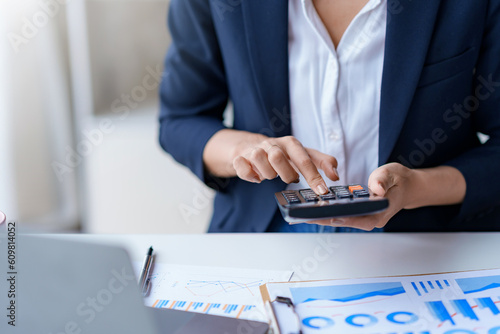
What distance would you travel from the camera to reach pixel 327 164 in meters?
0.61

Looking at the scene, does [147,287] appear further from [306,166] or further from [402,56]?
[402,56]

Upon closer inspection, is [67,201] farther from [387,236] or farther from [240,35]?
[387,236]

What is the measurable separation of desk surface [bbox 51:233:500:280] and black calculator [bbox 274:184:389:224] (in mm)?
94

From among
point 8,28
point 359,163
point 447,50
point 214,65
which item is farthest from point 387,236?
point 8,28

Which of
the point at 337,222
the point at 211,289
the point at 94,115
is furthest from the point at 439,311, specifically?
the point at 94,115

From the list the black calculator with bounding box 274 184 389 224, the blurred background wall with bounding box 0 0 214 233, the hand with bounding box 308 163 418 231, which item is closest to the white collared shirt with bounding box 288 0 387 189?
the hand with bounding box 308 163 418 231

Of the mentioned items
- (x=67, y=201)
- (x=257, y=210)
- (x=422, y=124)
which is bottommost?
(x=67, y=201)

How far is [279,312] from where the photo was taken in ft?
1.60

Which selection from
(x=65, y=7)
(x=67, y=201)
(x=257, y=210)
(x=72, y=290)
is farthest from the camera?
(x=67, y=201)

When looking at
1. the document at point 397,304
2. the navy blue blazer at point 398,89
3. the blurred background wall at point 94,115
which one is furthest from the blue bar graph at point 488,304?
the blurred background wall at point 94,115

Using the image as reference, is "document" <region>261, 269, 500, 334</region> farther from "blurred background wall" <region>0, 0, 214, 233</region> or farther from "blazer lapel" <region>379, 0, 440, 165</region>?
"blurred background wall" <region>0, 0, 214, 233</region>

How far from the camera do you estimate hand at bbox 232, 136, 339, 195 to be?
581 millimetres

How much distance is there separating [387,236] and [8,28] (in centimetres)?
125

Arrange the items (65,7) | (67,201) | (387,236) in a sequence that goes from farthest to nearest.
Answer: (67,201)
(65,7)
(387,236)
